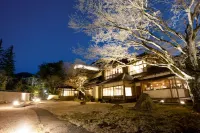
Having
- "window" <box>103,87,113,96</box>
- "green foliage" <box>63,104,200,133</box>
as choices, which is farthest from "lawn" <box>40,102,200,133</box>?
"window" <box>103,87,113,96</box>

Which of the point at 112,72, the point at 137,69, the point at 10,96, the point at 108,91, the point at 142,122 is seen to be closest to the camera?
the point at 142,122

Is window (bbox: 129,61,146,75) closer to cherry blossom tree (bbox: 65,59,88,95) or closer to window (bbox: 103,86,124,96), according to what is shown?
window (bbox: 103,86,124,96)

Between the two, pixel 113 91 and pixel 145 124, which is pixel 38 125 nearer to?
pixel 145 124

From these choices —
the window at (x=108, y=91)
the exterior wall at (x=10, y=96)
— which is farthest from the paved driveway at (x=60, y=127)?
Result: the exterior wall at (x=10, y=96)

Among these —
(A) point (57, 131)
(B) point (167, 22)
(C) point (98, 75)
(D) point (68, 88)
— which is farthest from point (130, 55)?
(D) point (68, 88)

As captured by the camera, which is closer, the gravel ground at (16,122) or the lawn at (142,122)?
the lawn at (142,122)

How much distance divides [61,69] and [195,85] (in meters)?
27.1

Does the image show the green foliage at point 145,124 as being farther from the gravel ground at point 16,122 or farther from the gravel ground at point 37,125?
the gravel ground at point 16,122

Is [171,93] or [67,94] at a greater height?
[171,93]

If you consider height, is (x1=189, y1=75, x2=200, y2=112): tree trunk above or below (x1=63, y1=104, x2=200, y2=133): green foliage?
above

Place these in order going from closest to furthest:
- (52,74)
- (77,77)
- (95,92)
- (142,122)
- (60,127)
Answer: (60,127) → (142,122) → (77,77) → (95,92) → (52,74)

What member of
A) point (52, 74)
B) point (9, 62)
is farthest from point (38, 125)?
point (9, 62)

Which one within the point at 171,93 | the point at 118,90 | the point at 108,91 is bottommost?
the point at 108,91

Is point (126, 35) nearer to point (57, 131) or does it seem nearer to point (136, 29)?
point (136, 29)
